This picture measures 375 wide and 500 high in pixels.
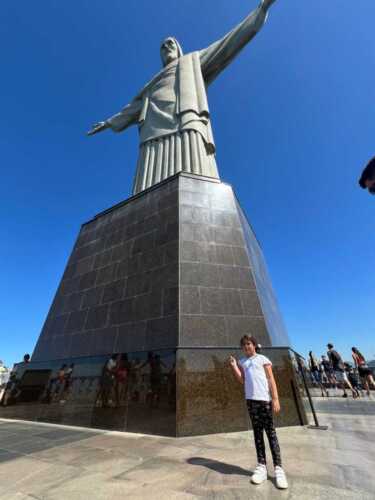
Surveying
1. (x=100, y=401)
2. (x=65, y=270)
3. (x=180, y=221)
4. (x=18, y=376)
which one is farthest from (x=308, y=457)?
(x=65, y=270)

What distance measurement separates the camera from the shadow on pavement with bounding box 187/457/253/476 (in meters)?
3.10

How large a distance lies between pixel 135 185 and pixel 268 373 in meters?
11.1

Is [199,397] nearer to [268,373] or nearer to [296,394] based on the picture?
[296,394]

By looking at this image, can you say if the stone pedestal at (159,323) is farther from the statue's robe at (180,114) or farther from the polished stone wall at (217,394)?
the statue's robe at (180,114)

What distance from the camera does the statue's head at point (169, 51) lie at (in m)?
17.0

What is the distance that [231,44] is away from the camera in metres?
14.8

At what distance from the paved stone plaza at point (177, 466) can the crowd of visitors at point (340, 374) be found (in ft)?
21.7

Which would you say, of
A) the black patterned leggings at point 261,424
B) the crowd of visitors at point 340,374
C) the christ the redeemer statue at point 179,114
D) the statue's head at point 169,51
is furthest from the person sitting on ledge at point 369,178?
the statue's head at point 169,51

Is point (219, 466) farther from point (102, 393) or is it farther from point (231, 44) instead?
point (231, 44)

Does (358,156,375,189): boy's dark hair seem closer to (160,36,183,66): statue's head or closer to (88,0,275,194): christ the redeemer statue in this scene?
(88,0,275,194): christ the redeemer statue

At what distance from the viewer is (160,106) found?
46.5ft

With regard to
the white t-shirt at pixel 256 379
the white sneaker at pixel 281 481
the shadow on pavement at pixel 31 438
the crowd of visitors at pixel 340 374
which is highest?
the crowd of visitors at pixel 340 374

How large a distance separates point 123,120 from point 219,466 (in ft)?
57.3

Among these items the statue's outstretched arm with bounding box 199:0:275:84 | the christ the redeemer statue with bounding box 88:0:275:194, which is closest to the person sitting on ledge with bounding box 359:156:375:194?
the christ the redeemer statue with bounding box 88:0:275:194
